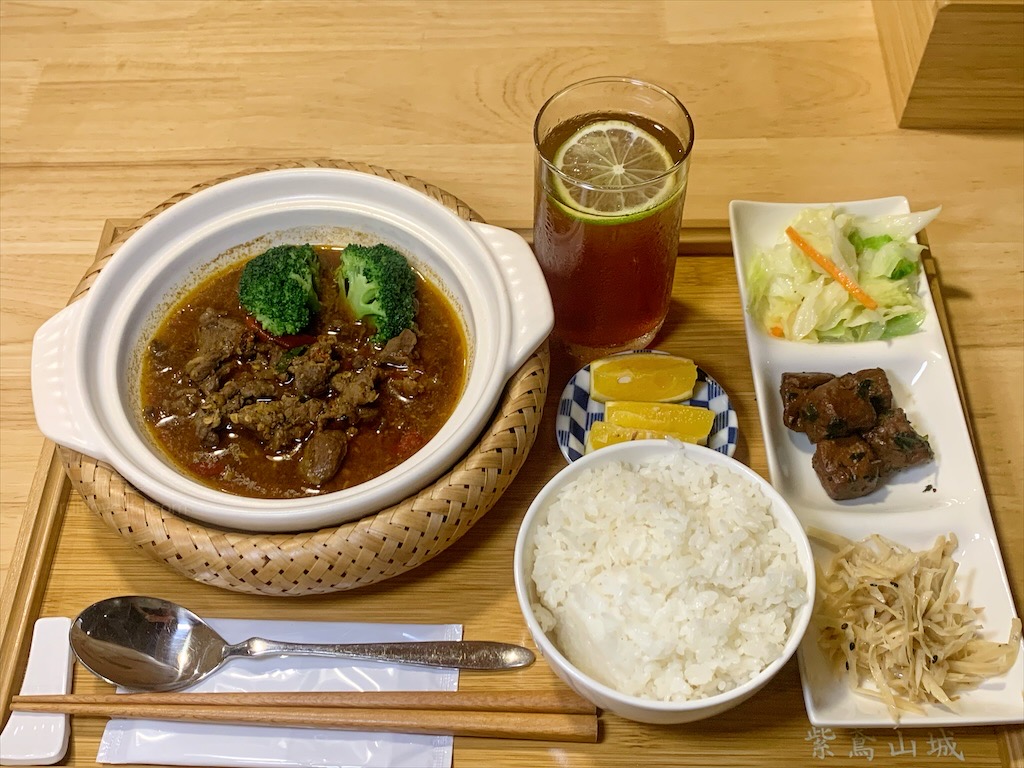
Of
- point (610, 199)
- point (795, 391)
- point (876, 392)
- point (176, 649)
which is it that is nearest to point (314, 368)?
point (176, 649)

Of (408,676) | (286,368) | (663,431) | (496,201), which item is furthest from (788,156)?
(408,676)

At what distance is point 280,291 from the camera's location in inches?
86.5

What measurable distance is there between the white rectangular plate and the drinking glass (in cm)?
39

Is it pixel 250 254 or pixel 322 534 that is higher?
pixel 250 254

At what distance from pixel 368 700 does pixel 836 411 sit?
1.32m

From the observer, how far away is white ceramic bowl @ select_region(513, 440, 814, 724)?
155cm

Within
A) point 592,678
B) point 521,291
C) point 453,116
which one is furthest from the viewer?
point 453,116

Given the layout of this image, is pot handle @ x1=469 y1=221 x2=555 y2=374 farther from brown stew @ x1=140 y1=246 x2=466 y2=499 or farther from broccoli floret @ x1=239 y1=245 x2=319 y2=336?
broccoli floret @ x1=239 y1=245 x2=319 y2=336

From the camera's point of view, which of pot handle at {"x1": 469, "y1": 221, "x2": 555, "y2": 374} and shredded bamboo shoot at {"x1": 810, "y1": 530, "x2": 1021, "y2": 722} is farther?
pot handle at {"x1": 469, "y1": 221, "x2": 555, "y2": 374}

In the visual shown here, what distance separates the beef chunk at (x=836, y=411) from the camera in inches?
83.4

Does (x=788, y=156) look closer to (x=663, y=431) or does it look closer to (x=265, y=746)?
(x=663, y=431)

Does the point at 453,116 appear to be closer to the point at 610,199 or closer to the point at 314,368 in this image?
the point at 610,199

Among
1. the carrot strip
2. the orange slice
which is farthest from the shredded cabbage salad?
the orange slice

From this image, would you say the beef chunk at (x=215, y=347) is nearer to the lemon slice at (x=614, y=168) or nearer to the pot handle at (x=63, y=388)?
the pot handle at (x=63, y=388)
